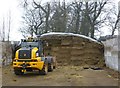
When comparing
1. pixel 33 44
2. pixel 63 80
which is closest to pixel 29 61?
pixel 33 44

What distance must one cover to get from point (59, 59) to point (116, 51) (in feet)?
25.0

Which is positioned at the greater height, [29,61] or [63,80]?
[29,61]

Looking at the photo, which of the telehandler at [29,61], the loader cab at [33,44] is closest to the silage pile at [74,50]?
the loader cab at [33,44]

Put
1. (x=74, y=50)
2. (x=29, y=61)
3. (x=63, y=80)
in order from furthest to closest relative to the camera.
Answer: (x=74, y=50)
(x=29, y=61)
(x=63, y=80)

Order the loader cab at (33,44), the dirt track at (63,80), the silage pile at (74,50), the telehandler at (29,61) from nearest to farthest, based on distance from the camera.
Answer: the dirt track at (63,80), the telehandler at (29,61), the loader cab at (33,44), the silage pile at (74,50)

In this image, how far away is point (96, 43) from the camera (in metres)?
24.0

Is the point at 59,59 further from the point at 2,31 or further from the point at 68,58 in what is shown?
the point at 2,31

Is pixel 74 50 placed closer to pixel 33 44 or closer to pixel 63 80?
pixel 33 44

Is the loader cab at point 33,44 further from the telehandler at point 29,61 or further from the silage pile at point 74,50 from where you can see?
the silage pile at point 74,50

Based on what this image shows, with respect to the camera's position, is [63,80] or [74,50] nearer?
[63,80]

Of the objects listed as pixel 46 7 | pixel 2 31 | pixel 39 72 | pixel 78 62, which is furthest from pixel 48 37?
pixel 46 7

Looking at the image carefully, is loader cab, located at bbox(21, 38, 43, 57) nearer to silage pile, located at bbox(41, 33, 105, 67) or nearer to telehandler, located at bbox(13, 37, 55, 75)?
telehandler, located at bbox(13, 37, 55, 75)

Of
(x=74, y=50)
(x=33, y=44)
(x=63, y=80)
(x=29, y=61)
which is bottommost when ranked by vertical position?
(x=63, y=80)

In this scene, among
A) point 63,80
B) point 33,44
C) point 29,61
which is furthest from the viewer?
point 33,44
